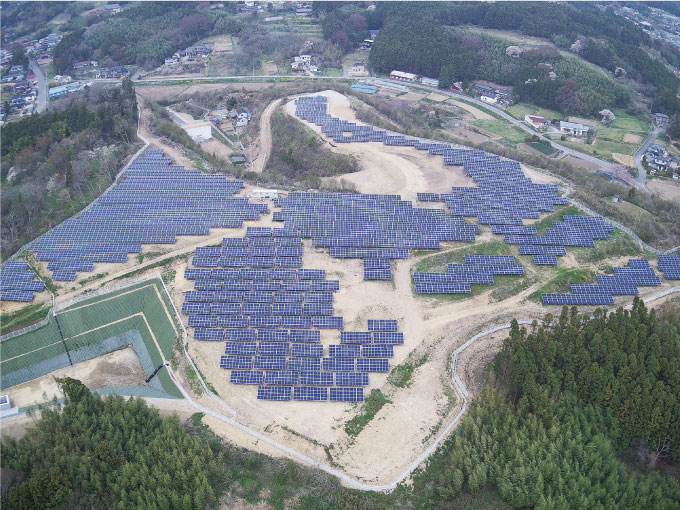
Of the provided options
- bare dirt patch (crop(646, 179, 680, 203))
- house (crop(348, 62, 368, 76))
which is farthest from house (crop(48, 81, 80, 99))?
bare dirt patch (crop(646, 179, 680, 203))

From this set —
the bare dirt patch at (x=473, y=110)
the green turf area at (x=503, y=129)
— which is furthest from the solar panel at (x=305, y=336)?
the bare dirt patch at (x=473, y=110)

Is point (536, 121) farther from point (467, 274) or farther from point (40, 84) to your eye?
point (40, 84)

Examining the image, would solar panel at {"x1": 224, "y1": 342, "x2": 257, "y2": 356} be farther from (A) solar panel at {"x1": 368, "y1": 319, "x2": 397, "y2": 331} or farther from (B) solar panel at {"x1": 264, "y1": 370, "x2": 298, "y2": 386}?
(A) solar panel at {"x1": 368, "y1": 319, "x2": 397, "y2": 331}

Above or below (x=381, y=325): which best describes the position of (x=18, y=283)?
below

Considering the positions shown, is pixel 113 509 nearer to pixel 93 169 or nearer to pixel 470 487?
pixel 470 487

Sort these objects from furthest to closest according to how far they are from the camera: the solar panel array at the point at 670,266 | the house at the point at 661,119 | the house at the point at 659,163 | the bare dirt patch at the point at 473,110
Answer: the bare dirt patch at the point at 473,110
the house at the point at 661,119
the house at the point at 659,163
the solar panel array at the point at 670,266

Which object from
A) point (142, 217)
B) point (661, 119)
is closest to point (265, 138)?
point (142, 217)

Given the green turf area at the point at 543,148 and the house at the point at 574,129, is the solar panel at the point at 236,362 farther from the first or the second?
the house at the point at 574,129

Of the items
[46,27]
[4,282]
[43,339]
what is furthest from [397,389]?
[46,27]
